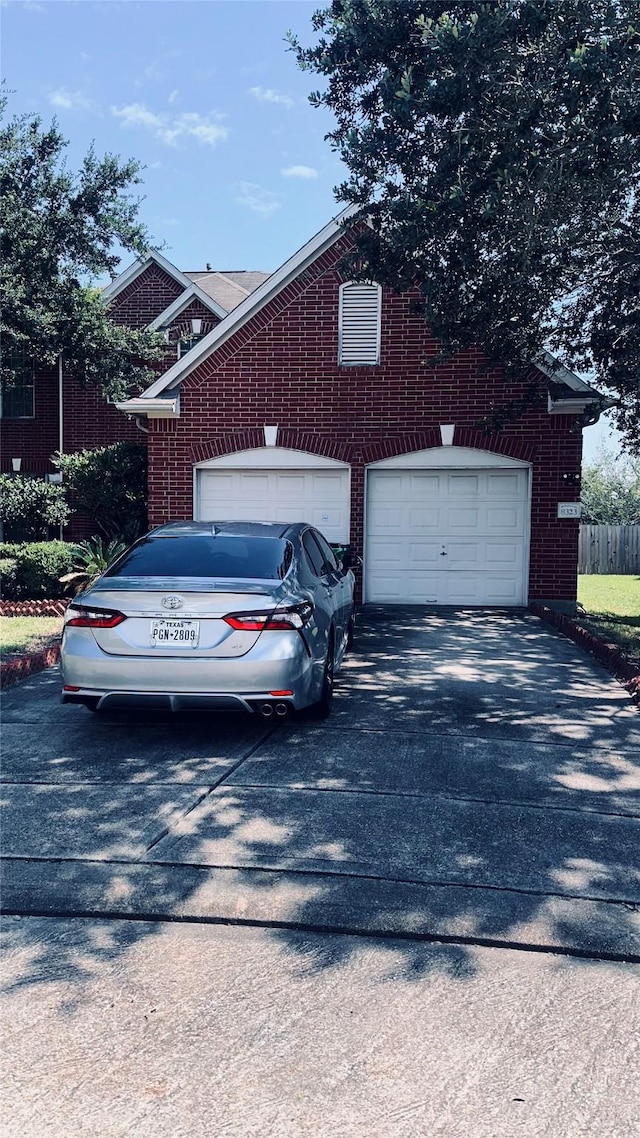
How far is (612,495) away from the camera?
43656mm

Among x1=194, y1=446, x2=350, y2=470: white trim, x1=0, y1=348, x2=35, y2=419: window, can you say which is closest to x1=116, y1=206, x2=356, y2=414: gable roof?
x1=194, y1=446, x2=350, y2=470: white trim

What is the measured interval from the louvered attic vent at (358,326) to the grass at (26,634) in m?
6.23

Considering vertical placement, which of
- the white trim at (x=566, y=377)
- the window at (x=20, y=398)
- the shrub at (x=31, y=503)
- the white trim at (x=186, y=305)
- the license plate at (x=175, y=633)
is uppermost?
the white trim at (x=186, y=305)

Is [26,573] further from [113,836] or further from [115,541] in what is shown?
[113,836]

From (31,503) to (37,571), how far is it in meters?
4.02

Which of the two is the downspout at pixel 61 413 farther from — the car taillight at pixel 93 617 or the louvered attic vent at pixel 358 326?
the car taillight at pixel 93 617

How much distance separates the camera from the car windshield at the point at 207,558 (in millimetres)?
6301

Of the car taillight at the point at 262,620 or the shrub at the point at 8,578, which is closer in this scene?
the car taillight at the point at 262,620

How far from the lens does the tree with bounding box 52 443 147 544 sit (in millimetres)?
16047

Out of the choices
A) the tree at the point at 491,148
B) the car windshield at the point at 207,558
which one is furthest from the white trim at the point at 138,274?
the car windshield at the point at 207,558

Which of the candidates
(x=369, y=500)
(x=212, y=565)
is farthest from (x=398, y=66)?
(x=369, y=500)

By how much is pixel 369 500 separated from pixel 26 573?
5666 millimetres

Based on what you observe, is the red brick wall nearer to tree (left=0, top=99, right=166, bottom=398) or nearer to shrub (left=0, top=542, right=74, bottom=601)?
shrub (left=0, top=542, right=74, bottom=601)

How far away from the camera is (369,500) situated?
46.5 ft
